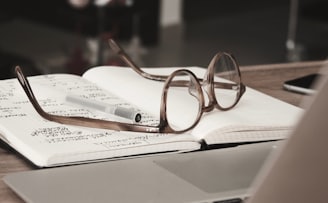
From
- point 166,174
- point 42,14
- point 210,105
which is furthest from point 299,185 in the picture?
point 42,14

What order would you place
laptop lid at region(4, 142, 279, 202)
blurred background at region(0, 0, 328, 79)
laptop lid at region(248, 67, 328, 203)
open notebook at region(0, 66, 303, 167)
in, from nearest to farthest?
laptop lid at region(248, 67, 328, 203), laptop lid at region(4, 142, 279, 202), open notebook at region(0, 66, 303, 167), blurred background at region(0, 0, 328, 79)

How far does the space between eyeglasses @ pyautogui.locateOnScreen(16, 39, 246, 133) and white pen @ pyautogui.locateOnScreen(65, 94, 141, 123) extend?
0.11ft

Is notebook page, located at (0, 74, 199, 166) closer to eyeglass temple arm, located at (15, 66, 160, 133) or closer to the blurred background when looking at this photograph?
eyeglass temple arm, located at (15, 66, 160, 133)

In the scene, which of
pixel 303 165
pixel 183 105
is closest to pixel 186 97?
pixel 183 105

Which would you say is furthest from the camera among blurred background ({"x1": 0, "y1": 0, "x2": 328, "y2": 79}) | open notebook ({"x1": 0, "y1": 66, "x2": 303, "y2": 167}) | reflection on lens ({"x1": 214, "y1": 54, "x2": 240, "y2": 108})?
blurred background ({"x1": 0, "y1": 0, "x2": 328, "y2": 79})

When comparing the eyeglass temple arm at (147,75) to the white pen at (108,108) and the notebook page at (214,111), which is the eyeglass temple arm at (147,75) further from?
the white pen at (108,108)

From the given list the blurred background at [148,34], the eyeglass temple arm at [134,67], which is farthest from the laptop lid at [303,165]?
the blurred background at [148,34]

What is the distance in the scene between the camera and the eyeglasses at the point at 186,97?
2.77 feet

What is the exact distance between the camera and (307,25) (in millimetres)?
3996

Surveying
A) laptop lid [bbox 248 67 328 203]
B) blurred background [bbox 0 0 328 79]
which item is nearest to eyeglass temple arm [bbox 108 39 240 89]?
laptop lid [bbox 248 67 328 203]

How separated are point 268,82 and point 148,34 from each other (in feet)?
9.65

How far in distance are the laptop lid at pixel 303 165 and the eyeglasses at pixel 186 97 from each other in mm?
352

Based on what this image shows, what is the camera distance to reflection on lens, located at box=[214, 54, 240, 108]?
0.93 metres

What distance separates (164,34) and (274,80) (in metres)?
3.14
